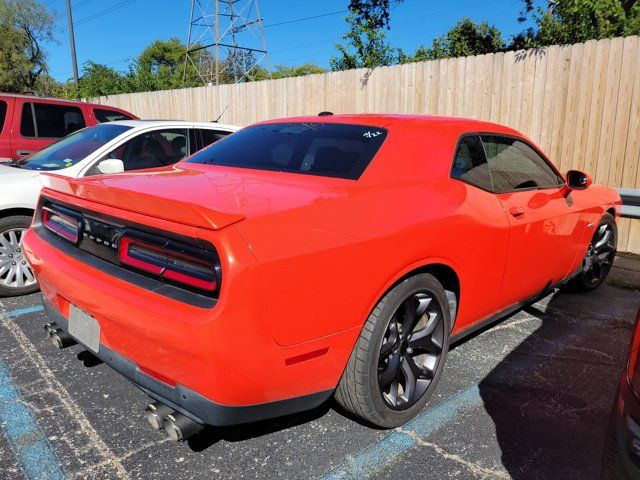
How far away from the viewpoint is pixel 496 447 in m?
2.46

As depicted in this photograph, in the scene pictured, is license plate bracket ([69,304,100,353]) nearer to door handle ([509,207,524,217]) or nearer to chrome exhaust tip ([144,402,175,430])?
chrome exhaust tip ([144,402,175,430])

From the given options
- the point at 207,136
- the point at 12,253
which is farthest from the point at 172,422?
the point at 207,136

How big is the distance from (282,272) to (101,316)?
0.86m

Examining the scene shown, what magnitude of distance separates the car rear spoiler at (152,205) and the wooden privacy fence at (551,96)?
5.84 metres

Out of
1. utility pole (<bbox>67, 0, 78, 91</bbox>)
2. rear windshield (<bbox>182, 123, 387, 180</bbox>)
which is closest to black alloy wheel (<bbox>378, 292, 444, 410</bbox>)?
rear windshield (<bbox>182, 123, 387, 180</bbox>)

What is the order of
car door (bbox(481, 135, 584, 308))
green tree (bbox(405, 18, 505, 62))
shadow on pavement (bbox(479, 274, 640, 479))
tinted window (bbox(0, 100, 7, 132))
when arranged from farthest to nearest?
green tree (bbox(405, 18, 505, 62)) → tinted window (bbox(0, 100, 7, 132)) → car door (bbox(481, 135, 584, 308)) → shadow on pavement (bbox(479, 274, 640, 479))

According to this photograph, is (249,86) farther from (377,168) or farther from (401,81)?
(377,168)

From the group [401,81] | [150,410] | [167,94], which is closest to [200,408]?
[150,410]

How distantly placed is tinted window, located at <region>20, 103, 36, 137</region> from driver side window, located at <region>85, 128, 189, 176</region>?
2797mm

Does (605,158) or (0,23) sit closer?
(605,158)

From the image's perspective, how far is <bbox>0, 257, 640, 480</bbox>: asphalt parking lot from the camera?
7.48 feet

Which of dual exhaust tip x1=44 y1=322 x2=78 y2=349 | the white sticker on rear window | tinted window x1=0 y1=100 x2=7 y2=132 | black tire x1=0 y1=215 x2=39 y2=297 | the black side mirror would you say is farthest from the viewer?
tinted window x1=0 y1=100 x2=7 y2=132

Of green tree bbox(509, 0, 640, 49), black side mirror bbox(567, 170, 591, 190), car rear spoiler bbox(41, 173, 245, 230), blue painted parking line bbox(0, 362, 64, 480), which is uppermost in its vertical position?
green tree bbox(509, 0, 640, 49)

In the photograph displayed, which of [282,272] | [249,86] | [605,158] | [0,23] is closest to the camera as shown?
[282,272]
